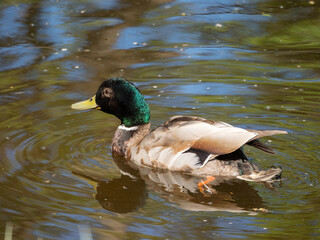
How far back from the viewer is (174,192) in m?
6.62

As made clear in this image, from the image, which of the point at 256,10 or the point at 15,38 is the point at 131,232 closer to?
the point at 15,38

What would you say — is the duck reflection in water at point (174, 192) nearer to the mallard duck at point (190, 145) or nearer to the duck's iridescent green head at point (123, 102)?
the mallard duck at point (190, 145)

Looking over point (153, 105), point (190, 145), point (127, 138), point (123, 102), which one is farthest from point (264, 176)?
point (153, 105)

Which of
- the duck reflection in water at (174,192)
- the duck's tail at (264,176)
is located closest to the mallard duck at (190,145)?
the duck's tail at (264,176)

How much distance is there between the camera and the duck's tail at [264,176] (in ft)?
21.6

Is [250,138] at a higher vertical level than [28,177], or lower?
higher

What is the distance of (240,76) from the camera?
10.0 m

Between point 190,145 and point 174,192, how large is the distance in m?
0.66

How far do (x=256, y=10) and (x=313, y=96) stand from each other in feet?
15.5

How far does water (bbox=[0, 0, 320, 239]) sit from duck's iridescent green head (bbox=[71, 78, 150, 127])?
0.41 m

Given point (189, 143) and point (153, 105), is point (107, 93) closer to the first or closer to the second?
point (153, 105)

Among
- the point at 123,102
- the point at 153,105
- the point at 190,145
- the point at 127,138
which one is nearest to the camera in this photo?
the point at 190,145

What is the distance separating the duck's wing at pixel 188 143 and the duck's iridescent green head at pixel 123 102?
62 cm

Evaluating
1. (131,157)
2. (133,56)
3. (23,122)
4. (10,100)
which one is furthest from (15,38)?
(131,157)
